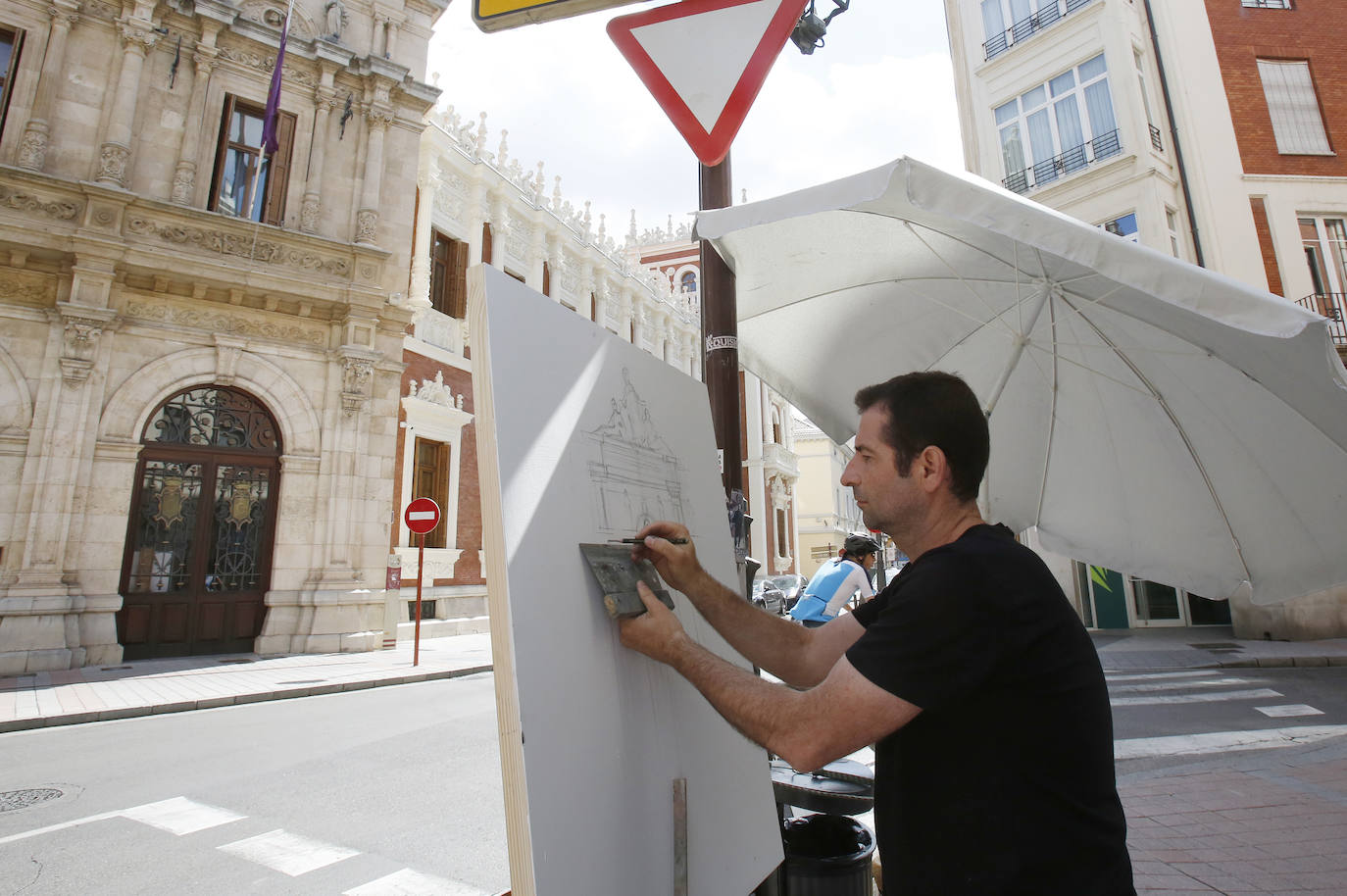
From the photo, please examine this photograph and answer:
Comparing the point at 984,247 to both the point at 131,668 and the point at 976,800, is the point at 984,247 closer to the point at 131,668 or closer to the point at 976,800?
the point at 976,800

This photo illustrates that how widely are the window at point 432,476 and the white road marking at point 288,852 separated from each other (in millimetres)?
11875

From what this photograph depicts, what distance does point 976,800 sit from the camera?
142 centimetres

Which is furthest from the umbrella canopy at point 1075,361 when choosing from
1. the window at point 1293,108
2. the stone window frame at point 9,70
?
the window at point 1293,108

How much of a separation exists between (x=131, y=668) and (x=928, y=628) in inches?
474

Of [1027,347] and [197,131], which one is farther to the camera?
[197,131]

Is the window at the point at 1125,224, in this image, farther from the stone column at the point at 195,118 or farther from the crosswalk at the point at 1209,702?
the stone column at the point at 195,118

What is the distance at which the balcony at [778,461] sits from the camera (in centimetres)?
3588

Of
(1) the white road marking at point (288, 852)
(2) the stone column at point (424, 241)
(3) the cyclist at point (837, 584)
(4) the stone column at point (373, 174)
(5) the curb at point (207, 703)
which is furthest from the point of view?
(2) the stone column at point (424, 241)

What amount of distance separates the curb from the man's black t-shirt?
4.88 meters

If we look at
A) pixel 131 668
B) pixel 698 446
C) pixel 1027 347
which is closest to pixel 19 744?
pixel 131 668

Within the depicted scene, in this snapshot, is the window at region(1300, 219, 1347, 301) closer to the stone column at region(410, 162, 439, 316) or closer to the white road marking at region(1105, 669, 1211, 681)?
the white road marking at region(1105, 669, 1211, 681)

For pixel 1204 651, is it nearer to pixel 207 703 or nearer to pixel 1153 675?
pixel 1153 675

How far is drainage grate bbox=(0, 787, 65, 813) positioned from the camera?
4551mm

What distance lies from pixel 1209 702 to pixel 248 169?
16.7 metres
